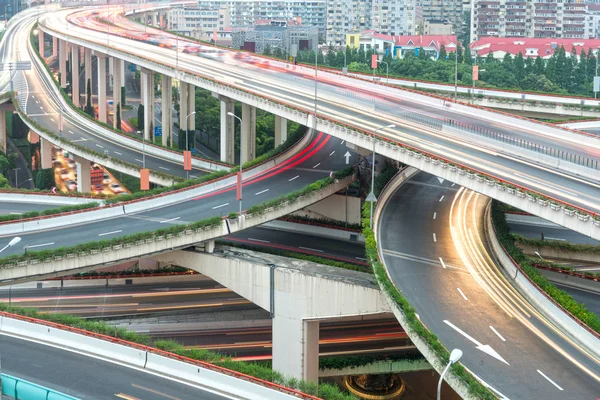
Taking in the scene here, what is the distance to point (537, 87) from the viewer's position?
14112 centimetres

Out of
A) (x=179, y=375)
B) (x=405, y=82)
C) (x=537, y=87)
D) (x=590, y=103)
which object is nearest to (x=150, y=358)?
(x=179, y=375)

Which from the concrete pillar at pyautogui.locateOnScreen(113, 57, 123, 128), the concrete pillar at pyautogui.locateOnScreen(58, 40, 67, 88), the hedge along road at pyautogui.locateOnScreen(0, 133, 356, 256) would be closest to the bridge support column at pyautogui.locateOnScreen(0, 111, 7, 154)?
the concrete pillar at pyautogui.locateOnScreen(113, 57, 123, 128)

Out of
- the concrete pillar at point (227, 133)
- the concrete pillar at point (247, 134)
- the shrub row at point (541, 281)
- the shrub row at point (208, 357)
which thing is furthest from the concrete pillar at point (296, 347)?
the concrete pillar at point (227, 133)

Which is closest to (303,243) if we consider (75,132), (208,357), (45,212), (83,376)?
(45,212)

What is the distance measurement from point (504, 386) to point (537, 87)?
363 ft

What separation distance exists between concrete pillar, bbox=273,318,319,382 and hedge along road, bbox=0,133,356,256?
35.7ft

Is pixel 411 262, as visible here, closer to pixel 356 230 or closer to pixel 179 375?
pixel 356 230

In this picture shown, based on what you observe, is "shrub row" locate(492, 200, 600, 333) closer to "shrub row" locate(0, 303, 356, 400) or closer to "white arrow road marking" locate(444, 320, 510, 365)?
"white arrow road marking" locate(444, 320, 510, 365)

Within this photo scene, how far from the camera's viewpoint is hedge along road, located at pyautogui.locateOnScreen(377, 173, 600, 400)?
39.2 metres

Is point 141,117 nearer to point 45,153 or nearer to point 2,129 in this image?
point 2,129

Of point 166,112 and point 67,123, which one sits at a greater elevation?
point 166,112

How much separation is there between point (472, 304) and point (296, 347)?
13.0m

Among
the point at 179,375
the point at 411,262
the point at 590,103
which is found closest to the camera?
the point at 179,375

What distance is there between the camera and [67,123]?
374 feet
